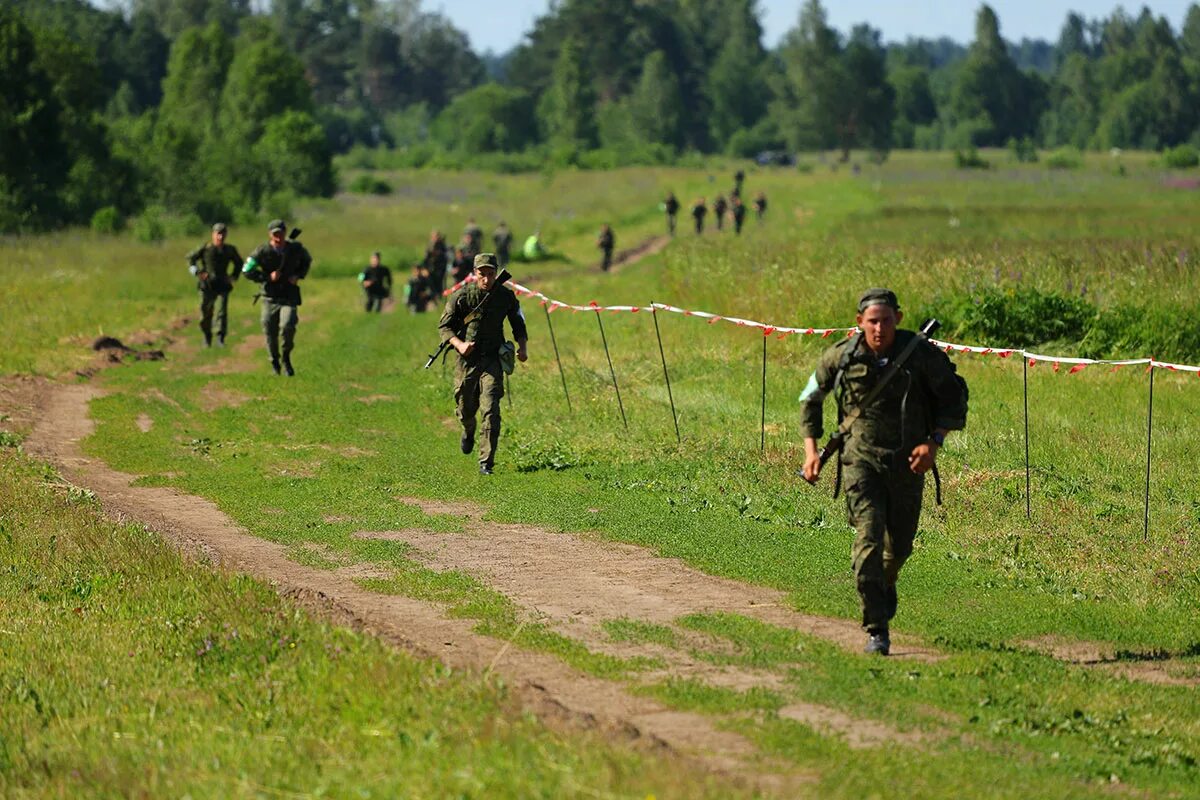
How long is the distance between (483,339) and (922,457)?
6.88 metres

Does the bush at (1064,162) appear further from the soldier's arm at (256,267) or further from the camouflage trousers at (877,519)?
the camouflage trousers at (877,519)

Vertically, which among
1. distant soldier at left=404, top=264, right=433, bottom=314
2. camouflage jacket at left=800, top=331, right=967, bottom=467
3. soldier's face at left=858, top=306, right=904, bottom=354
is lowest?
distant soldier at left=404, top=264, right=433, bottom=314

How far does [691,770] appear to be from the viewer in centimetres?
664

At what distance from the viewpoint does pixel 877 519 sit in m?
9.31

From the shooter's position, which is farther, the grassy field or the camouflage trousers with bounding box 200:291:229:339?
the camouflage trousers with bounding box 200:291:229:339

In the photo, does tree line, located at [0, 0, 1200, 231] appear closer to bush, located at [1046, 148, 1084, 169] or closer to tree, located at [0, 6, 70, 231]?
tree, located at [0, 6, 70, 231]

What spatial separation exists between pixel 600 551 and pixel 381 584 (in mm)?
1936

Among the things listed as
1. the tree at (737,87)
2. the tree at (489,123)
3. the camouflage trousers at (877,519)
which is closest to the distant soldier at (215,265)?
the camouflage trousers at (877,519)

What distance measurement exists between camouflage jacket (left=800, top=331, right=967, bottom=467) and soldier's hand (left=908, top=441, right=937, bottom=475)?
8cm

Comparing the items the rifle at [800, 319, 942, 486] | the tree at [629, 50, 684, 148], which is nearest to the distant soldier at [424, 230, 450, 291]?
the rifle at [800, 319, 942, 486]

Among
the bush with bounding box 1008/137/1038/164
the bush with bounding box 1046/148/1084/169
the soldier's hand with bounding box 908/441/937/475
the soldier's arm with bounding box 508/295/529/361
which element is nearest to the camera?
the soldier's hand with bounding box 908/441/937/475

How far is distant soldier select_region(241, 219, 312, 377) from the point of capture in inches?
834

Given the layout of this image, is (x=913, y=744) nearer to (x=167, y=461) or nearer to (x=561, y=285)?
(x=167, y=461)

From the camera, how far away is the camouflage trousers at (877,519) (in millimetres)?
9320
